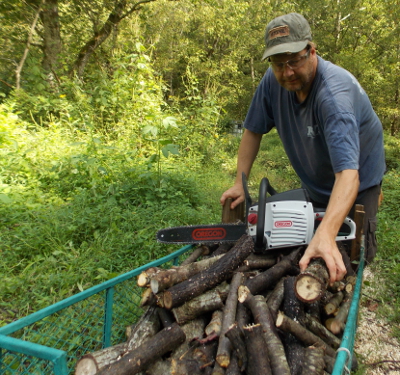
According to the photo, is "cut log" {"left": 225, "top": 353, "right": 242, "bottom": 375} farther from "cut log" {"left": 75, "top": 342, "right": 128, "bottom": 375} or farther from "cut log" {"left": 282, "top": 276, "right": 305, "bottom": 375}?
"cut log" {"left": 75, "top": 342, "right": 128, "bottom": 375}

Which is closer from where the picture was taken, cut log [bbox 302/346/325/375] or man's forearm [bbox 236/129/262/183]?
cut log [bbox 302/346/325/375]

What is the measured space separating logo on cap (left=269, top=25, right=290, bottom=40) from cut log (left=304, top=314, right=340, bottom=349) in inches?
59.5

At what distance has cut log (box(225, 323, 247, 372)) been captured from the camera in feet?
4.42

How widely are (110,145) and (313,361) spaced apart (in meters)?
4.86

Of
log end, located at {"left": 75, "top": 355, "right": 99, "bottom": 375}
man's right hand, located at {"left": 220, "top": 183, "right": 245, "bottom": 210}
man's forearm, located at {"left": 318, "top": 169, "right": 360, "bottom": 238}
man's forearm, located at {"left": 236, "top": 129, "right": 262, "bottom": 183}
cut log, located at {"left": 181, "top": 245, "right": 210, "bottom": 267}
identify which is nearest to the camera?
log end, located at {"left": 75, "top": 355, "right": 99, "bottom": 375}

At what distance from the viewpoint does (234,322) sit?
1501mm

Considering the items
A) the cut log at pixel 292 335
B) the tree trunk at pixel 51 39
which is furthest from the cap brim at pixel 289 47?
the tree trunk at pixel 51 39

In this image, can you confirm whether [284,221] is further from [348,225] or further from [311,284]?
[311,284]

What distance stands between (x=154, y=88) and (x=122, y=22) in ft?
13.2

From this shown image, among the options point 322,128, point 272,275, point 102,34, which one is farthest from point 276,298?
point 102,34

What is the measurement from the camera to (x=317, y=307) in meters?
1.68

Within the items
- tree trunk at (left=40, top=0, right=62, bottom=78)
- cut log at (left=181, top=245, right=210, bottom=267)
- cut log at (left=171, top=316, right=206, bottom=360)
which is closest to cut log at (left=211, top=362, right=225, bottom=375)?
cut log at (left=171, top=316, right=206, bottom=360)

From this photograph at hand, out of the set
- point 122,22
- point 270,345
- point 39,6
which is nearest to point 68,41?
point 122,22

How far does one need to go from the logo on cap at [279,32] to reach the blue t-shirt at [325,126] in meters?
0.32
